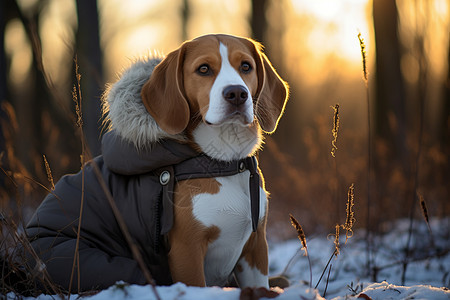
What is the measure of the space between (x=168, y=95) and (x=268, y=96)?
2.33 ft

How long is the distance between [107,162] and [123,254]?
598 mm

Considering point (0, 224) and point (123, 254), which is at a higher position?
point (0, 224)

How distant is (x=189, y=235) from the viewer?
2.34 metres

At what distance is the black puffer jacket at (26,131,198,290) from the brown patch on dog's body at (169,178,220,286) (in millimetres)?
127

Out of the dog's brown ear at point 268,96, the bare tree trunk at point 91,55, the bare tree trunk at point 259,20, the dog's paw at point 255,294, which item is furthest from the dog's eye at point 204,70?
the bare tree trunk at point 259,20

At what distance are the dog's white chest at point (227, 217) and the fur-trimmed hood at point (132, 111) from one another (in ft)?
1.44

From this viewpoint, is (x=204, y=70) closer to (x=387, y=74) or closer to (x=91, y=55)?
(x=91, y=55)

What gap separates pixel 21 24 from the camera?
517 inches

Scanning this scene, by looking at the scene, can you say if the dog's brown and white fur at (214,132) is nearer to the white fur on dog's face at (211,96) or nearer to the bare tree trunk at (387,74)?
the white fur on dog's face at (211,96)

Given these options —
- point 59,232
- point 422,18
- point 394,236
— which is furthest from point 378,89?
point 59,232

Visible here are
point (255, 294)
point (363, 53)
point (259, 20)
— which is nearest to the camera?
point (255, 294)

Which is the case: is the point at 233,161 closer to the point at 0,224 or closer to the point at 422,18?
the point at 0,224

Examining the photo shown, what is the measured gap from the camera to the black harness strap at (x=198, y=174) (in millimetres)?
2357

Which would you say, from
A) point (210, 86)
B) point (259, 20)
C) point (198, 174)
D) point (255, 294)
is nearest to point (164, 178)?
point (198, 174)
